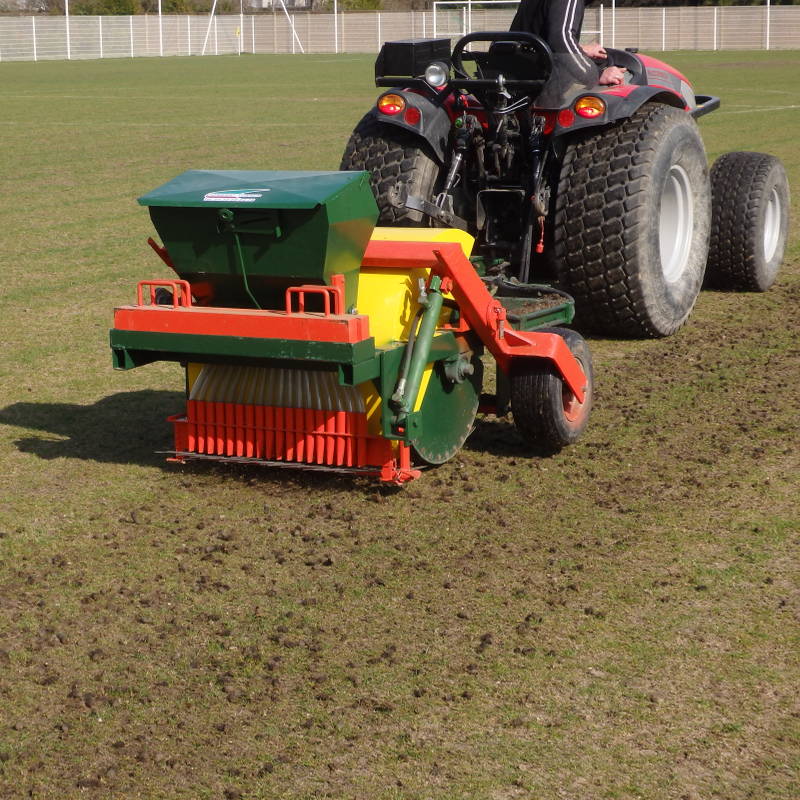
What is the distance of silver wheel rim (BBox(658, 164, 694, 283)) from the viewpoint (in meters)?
7.88

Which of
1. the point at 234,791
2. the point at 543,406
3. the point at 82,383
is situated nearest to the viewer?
the point at 234,791

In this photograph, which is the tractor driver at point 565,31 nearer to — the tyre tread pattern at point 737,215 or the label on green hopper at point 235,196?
the tyre tread pattern at point 737,215

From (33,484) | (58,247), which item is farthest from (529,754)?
(58,247)

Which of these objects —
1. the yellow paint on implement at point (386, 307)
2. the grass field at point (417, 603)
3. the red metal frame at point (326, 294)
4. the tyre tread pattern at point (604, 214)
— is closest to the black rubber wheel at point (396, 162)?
the tyre tread pattern at point (604, 214)

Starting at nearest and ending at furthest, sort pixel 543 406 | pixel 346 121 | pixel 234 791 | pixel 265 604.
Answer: pixel 234 791 → pixel 265 604 → pixel 543 406 → pixel 346 121

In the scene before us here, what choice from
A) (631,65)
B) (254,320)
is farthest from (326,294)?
(631,65)

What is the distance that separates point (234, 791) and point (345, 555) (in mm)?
1515

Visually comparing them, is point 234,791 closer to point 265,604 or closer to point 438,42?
point 265,604

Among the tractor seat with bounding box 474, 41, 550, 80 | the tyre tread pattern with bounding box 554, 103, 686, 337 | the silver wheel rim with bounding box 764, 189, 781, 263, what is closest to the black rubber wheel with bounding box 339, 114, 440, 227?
the tractor seat with bounding box 474, 41, 550, 80

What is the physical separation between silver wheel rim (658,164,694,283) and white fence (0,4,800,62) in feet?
136

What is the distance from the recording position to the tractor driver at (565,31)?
6926mm

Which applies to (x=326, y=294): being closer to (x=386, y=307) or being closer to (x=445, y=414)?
(x=386, y=307)

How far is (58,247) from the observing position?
10.8 meters

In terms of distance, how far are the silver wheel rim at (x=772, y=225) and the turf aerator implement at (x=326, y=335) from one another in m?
3.81
